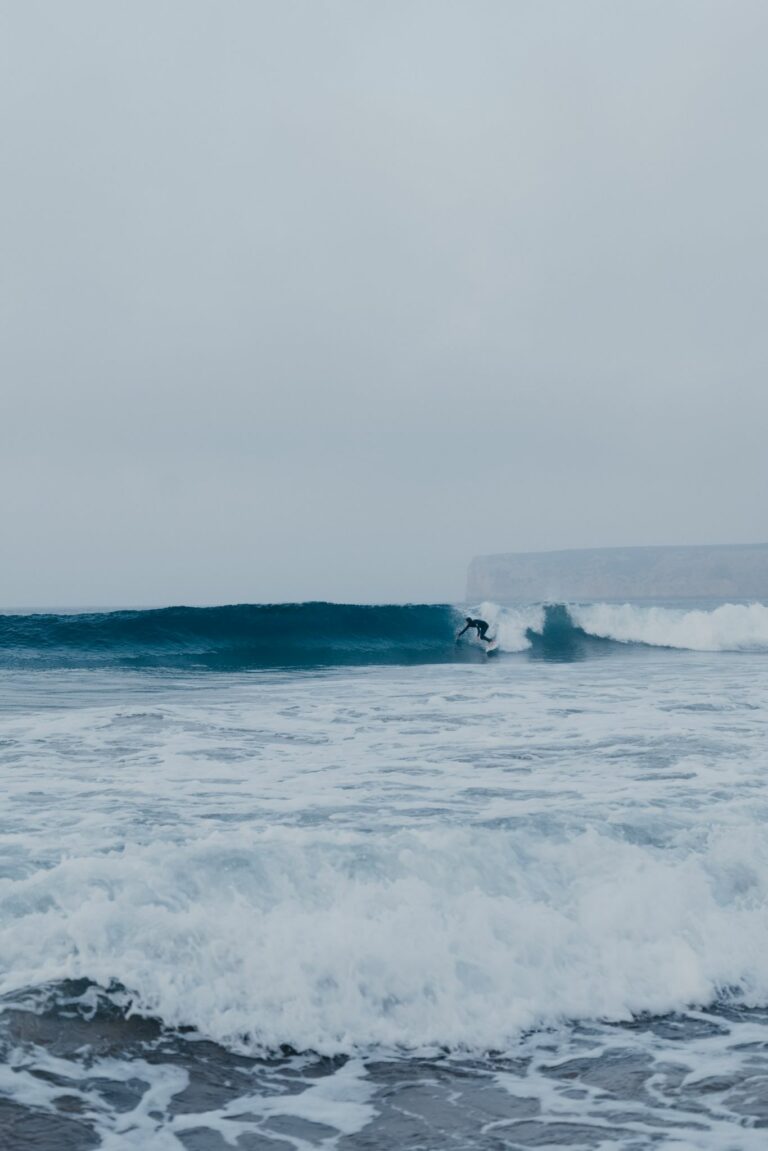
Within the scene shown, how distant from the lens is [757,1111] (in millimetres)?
3111

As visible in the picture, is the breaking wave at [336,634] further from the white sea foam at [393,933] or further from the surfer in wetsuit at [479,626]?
the white sea foam at [393,933]

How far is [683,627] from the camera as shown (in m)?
28.1

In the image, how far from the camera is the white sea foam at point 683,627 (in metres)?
27.3

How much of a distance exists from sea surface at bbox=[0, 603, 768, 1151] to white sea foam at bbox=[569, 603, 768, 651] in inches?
758

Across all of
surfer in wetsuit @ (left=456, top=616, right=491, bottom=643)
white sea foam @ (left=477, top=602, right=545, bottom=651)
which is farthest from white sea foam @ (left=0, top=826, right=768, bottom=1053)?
white sea foam @ (left=477, top=602, right=545, bottom=651)

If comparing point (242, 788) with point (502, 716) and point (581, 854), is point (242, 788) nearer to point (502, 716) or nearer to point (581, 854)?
point (581, 854)

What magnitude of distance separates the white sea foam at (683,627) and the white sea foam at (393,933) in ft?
73.7

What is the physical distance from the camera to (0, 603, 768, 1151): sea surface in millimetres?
3162

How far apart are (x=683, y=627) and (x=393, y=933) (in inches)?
997

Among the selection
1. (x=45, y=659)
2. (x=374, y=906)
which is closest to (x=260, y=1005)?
(x=374, y=906)

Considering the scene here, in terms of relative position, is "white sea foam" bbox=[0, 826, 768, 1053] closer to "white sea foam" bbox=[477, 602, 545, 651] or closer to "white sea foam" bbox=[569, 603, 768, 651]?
"white sea foam" bbox=[477, 602, 545, 651]

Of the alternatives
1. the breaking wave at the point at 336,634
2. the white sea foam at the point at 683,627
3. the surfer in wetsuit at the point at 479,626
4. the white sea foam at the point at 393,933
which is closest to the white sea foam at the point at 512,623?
the breaking wave at the point at 336,634

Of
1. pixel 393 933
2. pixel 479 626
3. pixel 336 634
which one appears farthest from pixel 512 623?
pixel 393 933

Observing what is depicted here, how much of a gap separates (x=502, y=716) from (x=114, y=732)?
13.7ft
